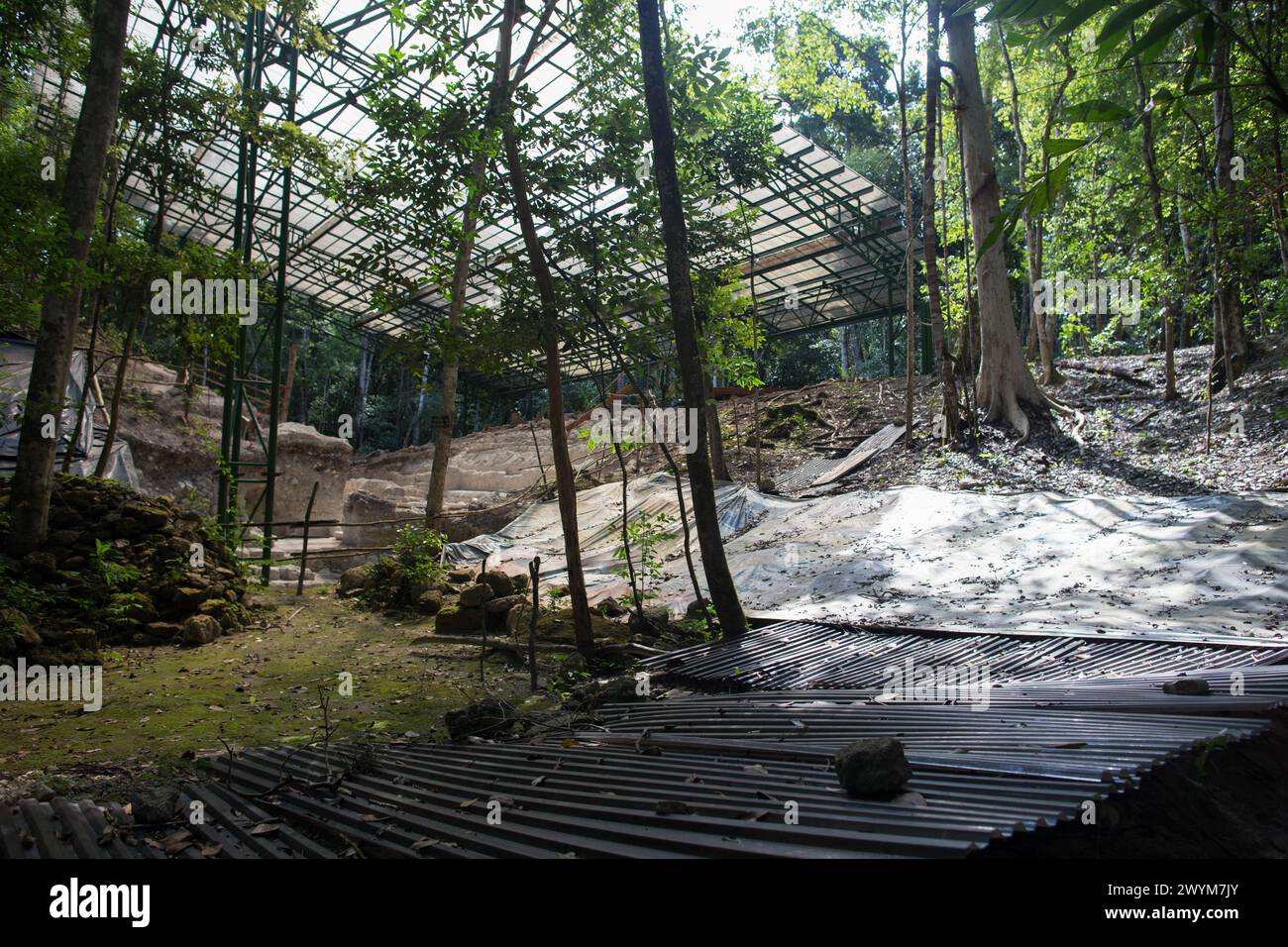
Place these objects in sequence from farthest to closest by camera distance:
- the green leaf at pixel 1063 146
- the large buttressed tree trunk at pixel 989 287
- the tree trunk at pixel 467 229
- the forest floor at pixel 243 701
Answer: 1. the large buttressed tree trunk at pixel 989 287
2. the tree trunk at pixel 467 229
3. the forest floor at pixel 243 701
4. the green leaf at pixel 1063 146

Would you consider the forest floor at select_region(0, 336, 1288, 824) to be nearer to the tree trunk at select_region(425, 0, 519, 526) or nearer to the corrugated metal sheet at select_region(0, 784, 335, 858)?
the corrugated metal sheet at select_region(0, 784, 335, 858)

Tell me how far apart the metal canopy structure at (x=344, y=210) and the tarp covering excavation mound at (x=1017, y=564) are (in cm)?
303

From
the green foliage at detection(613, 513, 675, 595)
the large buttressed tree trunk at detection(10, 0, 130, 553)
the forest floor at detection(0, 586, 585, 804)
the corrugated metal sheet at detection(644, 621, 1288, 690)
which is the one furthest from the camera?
the green foliage at detection(613, 513, 675, 595)

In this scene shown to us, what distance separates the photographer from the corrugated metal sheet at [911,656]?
4.50m

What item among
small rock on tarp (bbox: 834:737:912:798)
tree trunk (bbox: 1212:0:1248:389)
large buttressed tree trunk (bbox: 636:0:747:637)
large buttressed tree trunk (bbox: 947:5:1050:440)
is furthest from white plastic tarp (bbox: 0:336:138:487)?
tree trunk (bbox: 1212:0:1248:389)

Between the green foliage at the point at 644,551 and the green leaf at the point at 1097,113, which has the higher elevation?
the green leaf at the point at 1097,113

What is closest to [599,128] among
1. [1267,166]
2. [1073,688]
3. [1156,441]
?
[1073,688]

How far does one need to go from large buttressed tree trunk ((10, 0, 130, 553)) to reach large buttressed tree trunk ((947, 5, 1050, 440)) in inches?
420

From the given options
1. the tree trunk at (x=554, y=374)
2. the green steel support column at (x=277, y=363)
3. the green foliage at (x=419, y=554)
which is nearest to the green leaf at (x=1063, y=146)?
the tree trunk at (x=554, y=374)

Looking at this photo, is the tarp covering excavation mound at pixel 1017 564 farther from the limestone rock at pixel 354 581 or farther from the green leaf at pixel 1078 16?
the green leaf at pixel 1078 16

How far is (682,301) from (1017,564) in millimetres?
3751

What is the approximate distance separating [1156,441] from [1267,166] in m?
3.50

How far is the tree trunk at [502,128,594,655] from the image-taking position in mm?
6785
